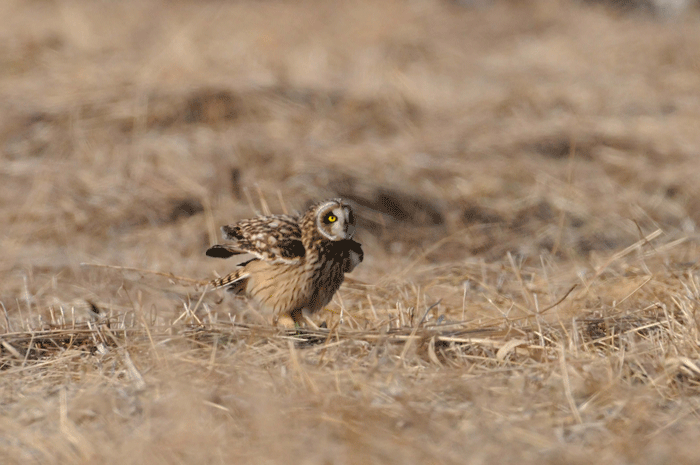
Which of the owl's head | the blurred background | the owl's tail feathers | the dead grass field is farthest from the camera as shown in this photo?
the blurred background

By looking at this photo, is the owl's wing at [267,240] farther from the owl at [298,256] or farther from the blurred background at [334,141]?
the blurred background at [334,141]

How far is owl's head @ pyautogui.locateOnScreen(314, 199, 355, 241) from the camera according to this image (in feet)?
11.7

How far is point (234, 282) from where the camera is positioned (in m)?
3.88

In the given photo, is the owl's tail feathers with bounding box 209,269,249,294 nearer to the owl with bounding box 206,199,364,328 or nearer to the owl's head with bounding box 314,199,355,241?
the owl with bounding box 206,199,364,328

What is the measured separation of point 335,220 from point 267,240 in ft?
1.06

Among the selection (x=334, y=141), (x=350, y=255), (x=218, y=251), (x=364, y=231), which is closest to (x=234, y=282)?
(x=218, y=251)

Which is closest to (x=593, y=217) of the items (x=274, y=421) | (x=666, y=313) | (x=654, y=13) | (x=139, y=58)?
(x=666, y=313)

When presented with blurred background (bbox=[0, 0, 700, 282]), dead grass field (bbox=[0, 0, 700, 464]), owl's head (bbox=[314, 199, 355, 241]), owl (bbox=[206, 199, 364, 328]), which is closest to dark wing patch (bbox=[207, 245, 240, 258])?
owl (bbox=[206, 199, 364, 328])

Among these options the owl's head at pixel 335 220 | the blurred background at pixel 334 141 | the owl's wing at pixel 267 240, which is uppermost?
the owl's head at pixel 335 220

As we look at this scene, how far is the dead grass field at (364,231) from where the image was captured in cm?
258

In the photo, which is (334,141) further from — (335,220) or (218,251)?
(335,220)

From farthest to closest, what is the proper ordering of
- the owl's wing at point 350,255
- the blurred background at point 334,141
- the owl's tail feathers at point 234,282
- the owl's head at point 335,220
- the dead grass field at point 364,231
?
the blurred background at point 334,141, the owl's tail feathers at point 234,282, the owl's wing at point 350,255, the owl's head at point 335,220, the dead grass field at point 364,231

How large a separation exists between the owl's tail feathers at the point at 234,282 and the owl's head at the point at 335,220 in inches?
17.5

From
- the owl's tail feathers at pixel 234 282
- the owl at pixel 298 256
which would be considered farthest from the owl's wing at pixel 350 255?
the owl's tail feathers at pixel 234 282
